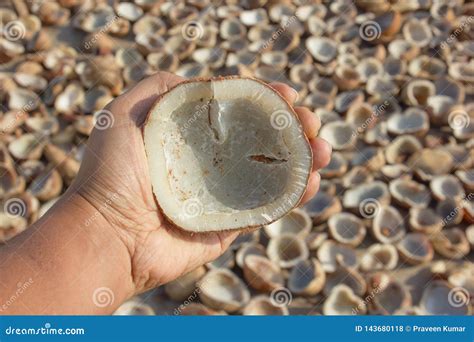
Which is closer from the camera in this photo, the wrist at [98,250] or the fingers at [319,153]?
the wrist at [98,250]

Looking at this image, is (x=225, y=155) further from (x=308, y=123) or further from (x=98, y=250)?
(x=98, y=250)

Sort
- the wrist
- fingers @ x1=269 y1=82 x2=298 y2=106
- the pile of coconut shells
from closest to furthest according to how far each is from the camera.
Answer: the wrist
fingers @ x1=269 y1=82 x2=298 y2=106
the pile of coconut shells

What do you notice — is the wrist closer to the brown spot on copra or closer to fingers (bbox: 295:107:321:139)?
the brown spot on copra

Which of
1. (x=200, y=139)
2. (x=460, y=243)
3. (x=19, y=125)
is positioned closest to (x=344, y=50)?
(x=460, y=243)

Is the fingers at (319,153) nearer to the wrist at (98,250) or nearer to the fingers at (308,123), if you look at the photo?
the fingers at (308,123)

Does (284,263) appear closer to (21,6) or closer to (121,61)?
(121,61)

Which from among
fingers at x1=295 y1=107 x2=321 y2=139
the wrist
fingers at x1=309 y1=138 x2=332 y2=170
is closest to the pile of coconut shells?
the wrist

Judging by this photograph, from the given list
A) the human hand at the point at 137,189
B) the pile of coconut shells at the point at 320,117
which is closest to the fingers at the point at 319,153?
the human hand at the point at 137,189
